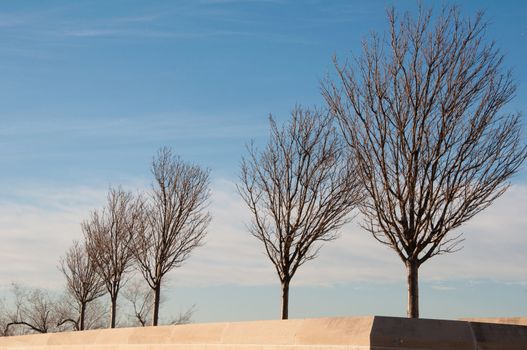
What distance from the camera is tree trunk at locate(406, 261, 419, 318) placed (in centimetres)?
1486

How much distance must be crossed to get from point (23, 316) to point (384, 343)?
45664 mm

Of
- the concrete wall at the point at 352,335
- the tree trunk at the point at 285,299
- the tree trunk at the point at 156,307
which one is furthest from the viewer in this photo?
the tree trunk at the point at 156,307

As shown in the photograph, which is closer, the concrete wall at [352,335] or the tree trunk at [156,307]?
the concrete wall at [352,335]

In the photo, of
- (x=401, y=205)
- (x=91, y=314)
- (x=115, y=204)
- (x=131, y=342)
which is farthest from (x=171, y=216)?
(x=91, y=314)

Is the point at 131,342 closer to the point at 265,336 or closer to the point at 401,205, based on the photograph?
the point at 265,336

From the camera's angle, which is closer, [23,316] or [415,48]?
[415,48]

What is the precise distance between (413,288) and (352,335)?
4.92m

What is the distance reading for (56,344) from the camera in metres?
20.3

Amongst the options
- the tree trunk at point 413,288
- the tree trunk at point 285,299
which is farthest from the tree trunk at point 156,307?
the tree trunk at point 413,288

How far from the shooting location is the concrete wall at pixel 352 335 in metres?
10.3

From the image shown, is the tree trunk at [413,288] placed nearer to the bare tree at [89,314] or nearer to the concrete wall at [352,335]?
the concrete wall at [352,335]

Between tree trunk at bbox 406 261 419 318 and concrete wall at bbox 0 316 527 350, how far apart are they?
12.2ft

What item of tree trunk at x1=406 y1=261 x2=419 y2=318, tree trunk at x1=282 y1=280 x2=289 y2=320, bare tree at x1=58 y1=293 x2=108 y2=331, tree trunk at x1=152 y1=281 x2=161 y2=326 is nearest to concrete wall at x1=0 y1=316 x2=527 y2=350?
tree trunk at x1=406 y1=261 x2=419 y2=318

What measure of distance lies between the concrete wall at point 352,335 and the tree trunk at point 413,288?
3728 millimetres
